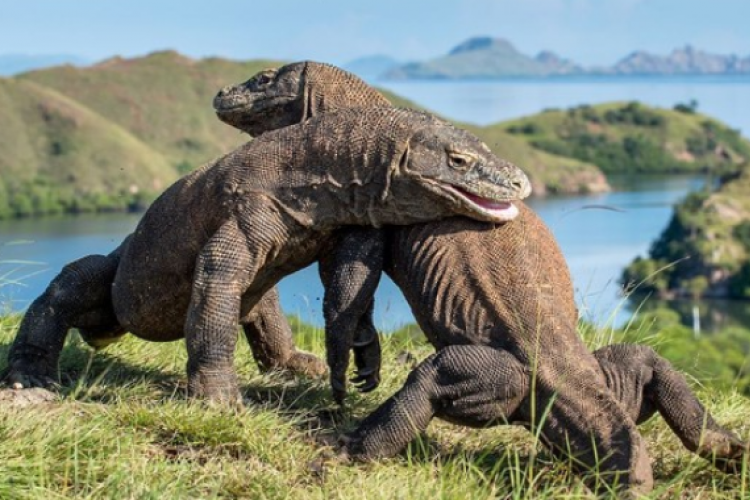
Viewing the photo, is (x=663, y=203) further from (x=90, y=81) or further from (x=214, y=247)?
(x=214, y=247)

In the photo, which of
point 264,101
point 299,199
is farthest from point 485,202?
point 264,101

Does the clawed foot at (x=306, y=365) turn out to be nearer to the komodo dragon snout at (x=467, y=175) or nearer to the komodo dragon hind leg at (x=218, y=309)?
the komodo dragon hind leg at (x=218, y=309)

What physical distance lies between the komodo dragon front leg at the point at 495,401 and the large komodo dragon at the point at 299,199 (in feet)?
2.62

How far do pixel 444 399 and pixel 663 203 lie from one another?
502 feet

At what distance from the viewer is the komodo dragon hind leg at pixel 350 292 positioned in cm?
583

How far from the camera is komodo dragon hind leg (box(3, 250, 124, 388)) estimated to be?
266 inches

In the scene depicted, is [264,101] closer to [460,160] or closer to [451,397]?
[460,160]

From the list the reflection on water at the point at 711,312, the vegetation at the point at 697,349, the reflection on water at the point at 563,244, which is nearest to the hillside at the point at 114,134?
the reflection on water at the point at 563,244

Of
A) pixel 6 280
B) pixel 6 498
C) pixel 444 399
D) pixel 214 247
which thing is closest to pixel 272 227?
pixel 214 247

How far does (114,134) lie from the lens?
127938mm

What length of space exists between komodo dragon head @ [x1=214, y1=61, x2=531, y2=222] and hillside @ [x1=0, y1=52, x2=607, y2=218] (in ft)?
259

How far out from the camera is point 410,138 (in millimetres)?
5816

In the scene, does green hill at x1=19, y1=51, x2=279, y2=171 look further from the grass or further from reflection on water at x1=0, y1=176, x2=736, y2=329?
the grass

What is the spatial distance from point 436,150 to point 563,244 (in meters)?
74.8
